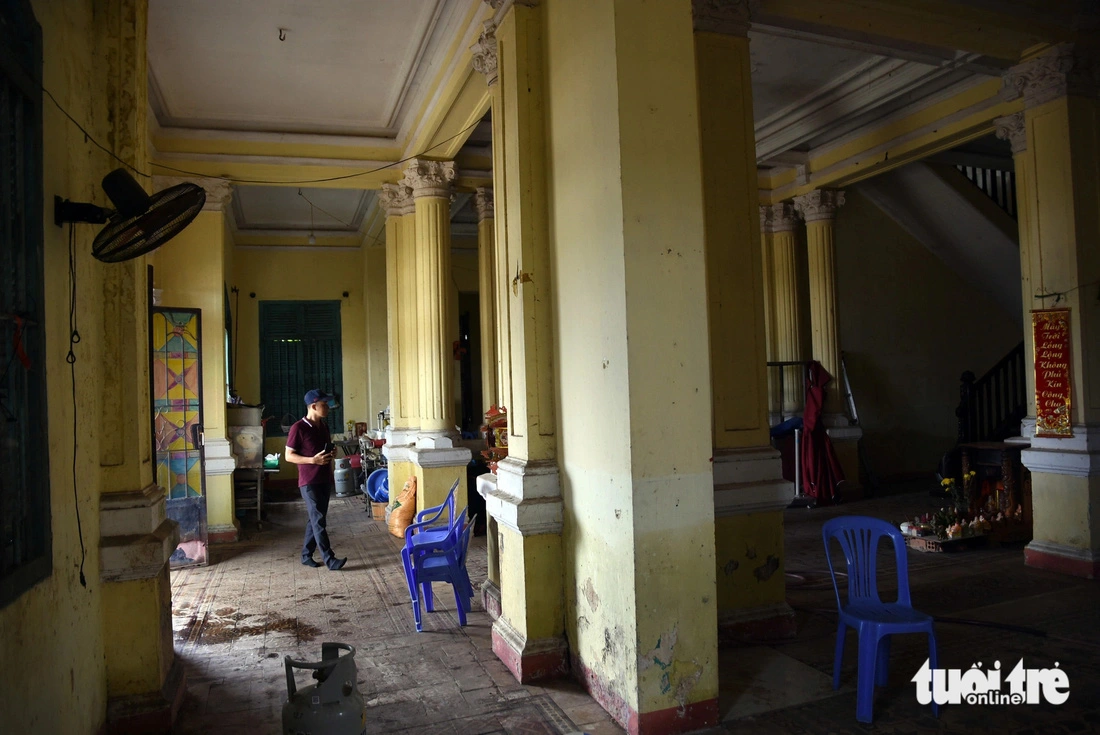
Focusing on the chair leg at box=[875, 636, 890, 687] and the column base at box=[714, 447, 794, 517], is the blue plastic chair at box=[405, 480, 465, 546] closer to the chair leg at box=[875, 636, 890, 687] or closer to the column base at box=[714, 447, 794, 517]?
the column base at box=[714, 447, 794, 517]

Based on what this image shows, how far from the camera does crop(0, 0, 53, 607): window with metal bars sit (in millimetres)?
2438

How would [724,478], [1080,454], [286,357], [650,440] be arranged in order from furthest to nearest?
[286,357], [1080,454], [724,478], [650,440]

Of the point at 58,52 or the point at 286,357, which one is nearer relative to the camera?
the point at 58,52

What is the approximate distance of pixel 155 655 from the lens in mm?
3570

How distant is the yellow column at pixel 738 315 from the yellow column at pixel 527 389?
3.83ft

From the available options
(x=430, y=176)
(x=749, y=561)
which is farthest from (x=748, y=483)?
(x=430, y=176)

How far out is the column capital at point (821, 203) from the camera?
33.1 feet

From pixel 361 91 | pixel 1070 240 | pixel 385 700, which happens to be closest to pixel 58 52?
pixel 385 700

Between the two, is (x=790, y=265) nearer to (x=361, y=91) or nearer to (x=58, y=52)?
(x=361, y=91)

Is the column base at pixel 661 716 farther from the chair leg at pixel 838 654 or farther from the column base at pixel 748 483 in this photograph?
the column base at pixel 748 483

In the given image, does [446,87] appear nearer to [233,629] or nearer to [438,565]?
[438,565]

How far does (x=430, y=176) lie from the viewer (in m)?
8.39

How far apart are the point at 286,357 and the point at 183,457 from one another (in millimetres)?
6640

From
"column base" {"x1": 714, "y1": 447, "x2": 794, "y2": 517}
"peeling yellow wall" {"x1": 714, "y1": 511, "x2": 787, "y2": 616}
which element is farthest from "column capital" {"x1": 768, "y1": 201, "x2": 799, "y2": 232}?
"peeling yellow wall" {"x1": 714, "y1": 511, "x2": 787, "y2": 616}
